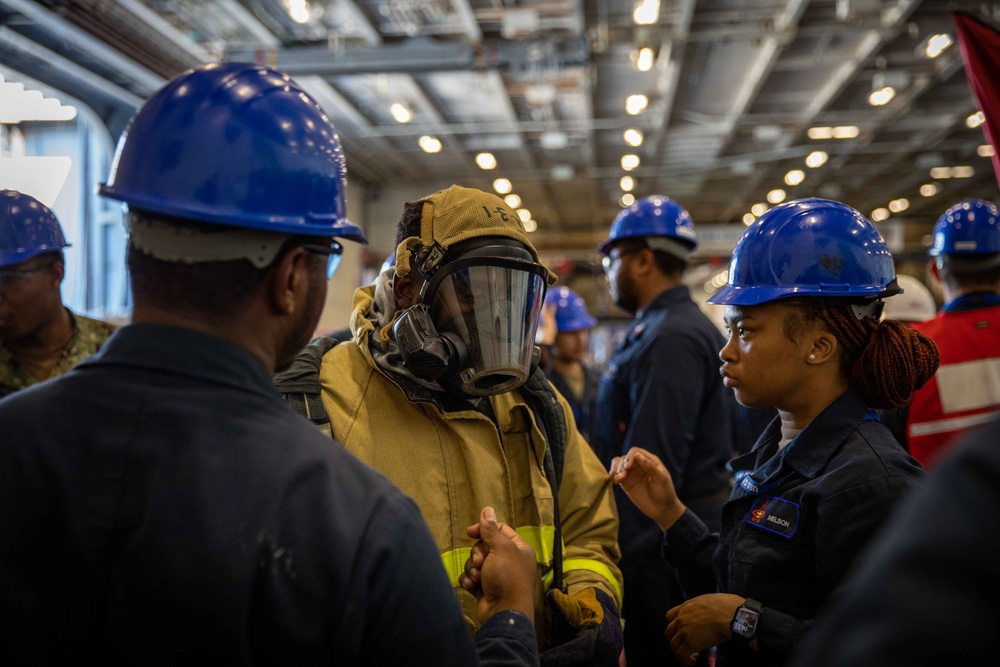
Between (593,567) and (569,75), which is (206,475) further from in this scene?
(569,75)

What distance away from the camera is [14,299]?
10.1 ft

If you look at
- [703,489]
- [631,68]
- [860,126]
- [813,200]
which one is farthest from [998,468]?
[860,126]

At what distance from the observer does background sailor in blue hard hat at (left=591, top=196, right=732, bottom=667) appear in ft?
10.8

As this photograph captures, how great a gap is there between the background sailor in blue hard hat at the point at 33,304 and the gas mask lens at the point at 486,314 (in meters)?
1.87

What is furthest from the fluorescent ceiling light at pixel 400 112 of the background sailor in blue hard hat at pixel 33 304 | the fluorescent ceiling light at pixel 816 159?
the background sailor in blue hard hat at pixel 33 304

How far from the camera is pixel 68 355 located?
3.43m

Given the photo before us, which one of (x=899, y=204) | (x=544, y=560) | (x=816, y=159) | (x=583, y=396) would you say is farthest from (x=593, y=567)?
(x=899, y=204)

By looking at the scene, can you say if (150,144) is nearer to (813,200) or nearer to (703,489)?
(813,200)

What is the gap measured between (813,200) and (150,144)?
1.64 meters

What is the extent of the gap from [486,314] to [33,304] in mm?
2213

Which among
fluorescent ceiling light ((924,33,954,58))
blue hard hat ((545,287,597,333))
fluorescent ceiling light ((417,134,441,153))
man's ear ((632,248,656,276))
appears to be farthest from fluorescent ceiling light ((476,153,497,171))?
man's ear ((632,248,656,276))

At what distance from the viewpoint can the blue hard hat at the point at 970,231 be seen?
12.5ft

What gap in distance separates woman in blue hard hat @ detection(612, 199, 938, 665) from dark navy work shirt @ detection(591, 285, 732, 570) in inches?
43.9

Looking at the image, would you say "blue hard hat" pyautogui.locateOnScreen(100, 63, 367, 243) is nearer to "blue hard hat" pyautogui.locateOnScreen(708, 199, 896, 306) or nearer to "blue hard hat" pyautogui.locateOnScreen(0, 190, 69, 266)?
"blue hard hat" pyautogui.locateOnScreen(708, 199, 896, 306)
